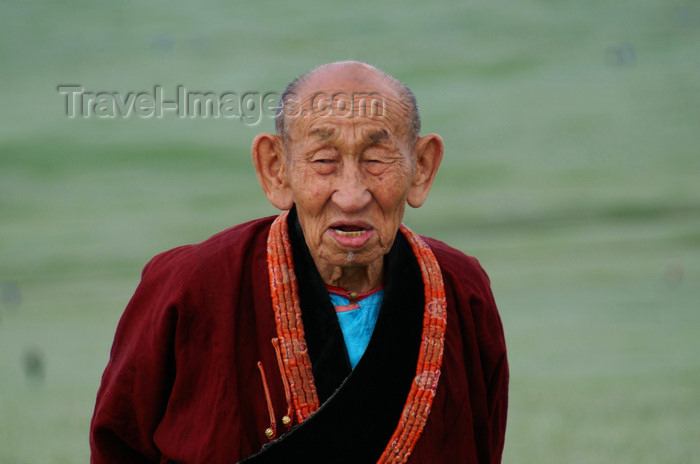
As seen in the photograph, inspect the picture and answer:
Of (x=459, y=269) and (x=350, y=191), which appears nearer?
(x=350, y=191)

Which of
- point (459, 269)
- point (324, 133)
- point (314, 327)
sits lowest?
point (314, 327)

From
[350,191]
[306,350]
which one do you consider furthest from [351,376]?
[350,191]

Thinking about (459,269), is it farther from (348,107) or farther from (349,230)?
(348,107)

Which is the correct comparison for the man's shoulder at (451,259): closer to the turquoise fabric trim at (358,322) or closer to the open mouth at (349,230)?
the turquoise fabric trim at (358,322)

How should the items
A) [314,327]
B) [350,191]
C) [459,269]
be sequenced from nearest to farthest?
[350,191], [314,327], [459,269]

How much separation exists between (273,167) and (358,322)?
0.43 m

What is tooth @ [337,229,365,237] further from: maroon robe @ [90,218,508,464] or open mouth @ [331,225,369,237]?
maroon robe @ [90,218,508,464]

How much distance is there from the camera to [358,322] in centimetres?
233

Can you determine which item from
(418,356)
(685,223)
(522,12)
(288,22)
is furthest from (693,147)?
(418,356)

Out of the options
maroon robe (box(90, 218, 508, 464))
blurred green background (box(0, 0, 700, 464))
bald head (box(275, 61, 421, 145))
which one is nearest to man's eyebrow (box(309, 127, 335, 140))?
bald head (box(275, 61, 421, 145))

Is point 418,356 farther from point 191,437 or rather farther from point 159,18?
point 159,18

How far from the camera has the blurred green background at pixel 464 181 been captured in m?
5.90

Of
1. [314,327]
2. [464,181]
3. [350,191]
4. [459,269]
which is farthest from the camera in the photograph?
[464,181]

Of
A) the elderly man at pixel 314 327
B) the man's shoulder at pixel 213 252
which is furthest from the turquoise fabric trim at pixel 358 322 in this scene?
the man's shoulder at pixel 213 252
